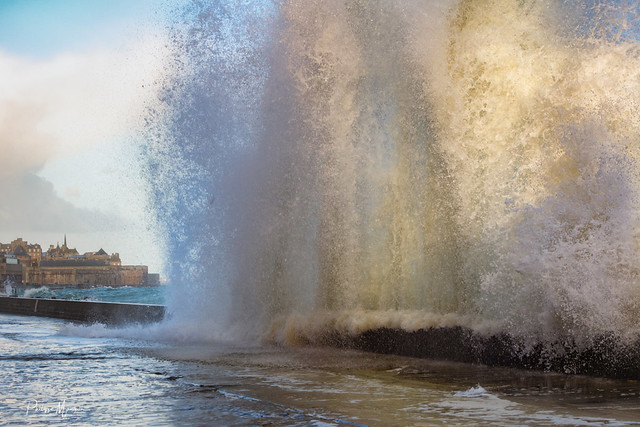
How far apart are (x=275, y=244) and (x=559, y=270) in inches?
180

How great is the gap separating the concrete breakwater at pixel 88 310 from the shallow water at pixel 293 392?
6516mm

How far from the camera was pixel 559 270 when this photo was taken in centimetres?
628

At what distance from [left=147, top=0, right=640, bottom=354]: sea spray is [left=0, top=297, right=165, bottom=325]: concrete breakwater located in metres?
2.22

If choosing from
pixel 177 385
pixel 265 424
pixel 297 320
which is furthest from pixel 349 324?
pixel 265 424

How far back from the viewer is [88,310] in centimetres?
1761

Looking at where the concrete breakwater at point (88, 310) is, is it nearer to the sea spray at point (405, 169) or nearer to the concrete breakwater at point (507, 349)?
the sea spray at point (405, 169)

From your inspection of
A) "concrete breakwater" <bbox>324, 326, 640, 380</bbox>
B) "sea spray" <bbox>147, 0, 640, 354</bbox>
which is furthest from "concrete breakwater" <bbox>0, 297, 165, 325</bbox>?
"concrete breakwater" <bbox>324, 326, 640, 380</bbox>

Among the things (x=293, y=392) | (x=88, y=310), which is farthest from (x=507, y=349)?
(x=88, y=310)

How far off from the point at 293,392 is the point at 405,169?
4.24 meters

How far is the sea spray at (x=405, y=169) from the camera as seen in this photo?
6.46 metres

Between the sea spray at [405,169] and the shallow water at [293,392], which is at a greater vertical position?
the sea spray at [405,169]

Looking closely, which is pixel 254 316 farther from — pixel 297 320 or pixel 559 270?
pixel 559 270

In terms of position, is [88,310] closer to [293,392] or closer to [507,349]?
[507,349]

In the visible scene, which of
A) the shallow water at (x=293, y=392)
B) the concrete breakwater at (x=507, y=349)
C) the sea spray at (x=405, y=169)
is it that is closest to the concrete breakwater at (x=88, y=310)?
the sea spray at (x=405, y=169)
